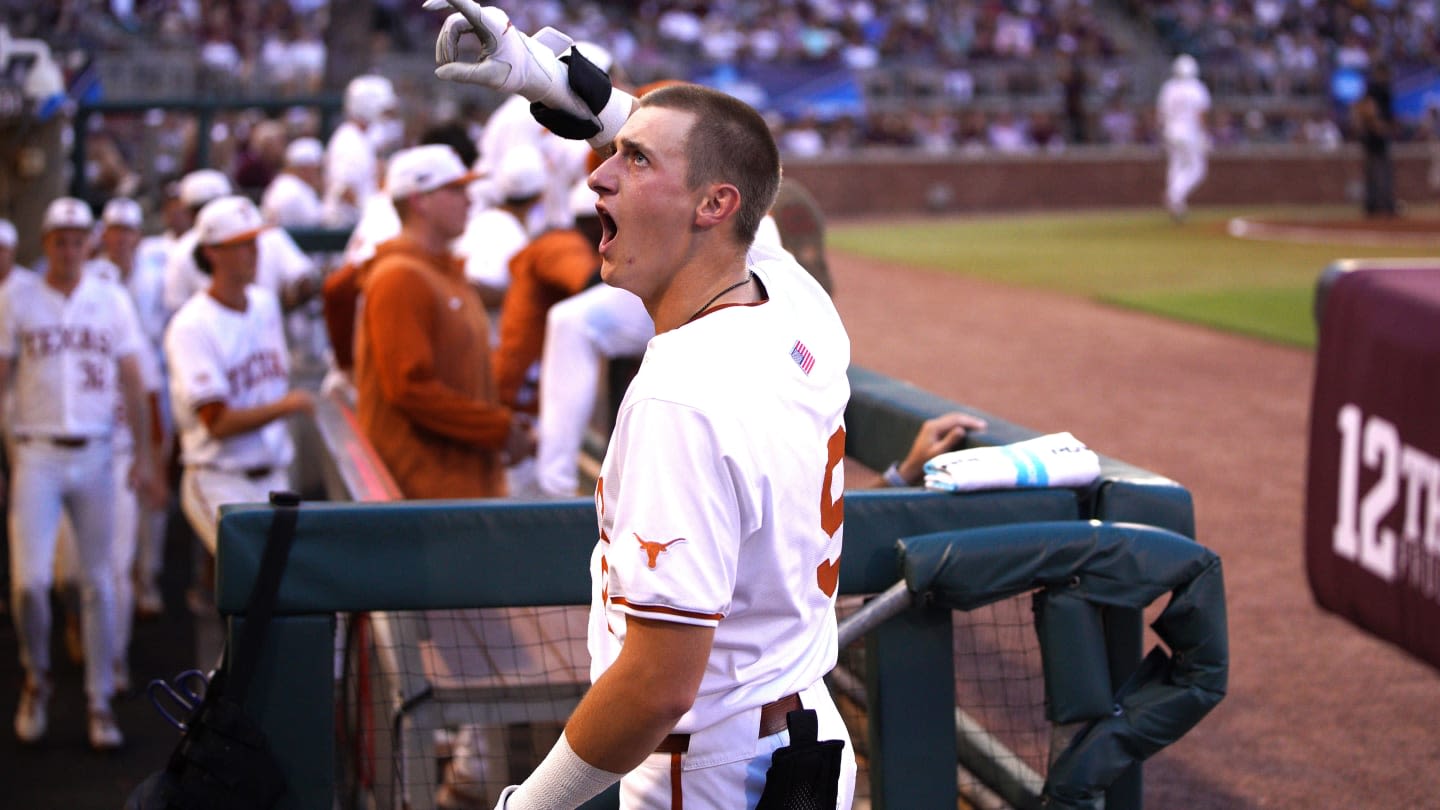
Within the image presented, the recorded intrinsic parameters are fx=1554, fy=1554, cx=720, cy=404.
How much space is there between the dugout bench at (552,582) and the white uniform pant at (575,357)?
2.37 meters

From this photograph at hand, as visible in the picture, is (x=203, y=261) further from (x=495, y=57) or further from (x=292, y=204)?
(x=495, y=57)

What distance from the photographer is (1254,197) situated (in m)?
31.2

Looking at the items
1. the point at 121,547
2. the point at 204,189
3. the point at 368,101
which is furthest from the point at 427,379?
the point at 368,101

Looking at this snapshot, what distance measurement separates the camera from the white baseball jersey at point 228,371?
6.03m

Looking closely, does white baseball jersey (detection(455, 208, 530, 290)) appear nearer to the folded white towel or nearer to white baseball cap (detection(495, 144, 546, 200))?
white baseball cap (detection(495, 144, 546, 200))

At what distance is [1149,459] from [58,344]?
5893 mm

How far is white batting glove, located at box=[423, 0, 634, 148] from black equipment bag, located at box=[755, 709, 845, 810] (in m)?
1.14

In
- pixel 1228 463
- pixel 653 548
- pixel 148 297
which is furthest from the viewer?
pixel 1228 463

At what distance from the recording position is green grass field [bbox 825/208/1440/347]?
1574 centimetres

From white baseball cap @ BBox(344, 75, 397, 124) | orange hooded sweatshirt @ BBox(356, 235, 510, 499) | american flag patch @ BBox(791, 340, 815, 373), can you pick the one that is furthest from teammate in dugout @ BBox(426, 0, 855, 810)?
white baseball cap @ BBox(344, 75, 397, 124)

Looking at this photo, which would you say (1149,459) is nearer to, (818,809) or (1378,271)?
(1378,271)

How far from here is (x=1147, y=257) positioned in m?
21.0

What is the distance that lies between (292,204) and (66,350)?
3.74 meters

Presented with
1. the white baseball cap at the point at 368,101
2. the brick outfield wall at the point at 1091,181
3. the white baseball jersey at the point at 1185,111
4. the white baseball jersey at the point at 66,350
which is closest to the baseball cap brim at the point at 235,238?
the white baseball jersey at the point at 66,350
